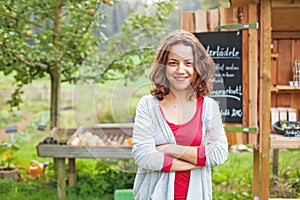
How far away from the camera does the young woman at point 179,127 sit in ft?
7.38

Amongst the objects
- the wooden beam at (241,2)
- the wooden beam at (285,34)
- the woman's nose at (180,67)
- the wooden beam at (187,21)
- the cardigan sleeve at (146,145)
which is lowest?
the cardigan sleeve at (146,145)

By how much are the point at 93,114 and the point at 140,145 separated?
3.41 feet

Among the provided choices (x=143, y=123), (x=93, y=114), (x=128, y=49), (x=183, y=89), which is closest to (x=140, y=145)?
(x=143, y=123)

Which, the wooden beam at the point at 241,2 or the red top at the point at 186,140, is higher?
the wooden beam at the point at 241,2

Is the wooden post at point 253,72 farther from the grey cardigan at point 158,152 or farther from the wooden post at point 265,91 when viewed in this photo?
the grey cardigan at point 158,152

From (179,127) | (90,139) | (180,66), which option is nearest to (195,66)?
(180,66)

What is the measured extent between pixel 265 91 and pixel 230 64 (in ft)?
1.12

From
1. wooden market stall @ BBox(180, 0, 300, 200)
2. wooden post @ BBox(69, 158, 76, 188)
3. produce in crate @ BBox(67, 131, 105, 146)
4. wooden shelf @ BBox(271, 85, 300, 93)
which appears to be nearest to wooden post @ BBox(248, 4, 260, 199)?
wooden market stall @ BBox(180, 0, 300, 200)

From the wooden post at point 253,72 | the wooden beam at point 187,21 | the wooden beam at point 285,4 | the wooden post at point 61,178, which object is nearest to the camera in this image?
the wooden beam at point 285,4

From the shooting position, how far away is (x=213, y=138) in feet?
7.59

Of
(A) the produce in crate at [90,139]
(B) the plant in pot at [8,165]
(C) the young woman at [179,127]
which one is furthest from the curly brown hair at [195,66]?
(B) the plant in pot at [8,165]

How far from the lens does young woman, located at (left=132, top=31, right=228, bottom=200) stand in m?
2.25

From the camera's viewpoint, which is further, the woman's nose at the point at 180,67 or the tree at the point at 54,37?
the tree at the point at 54,37

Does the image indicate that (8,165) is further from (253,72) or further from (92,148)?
(253,72)
